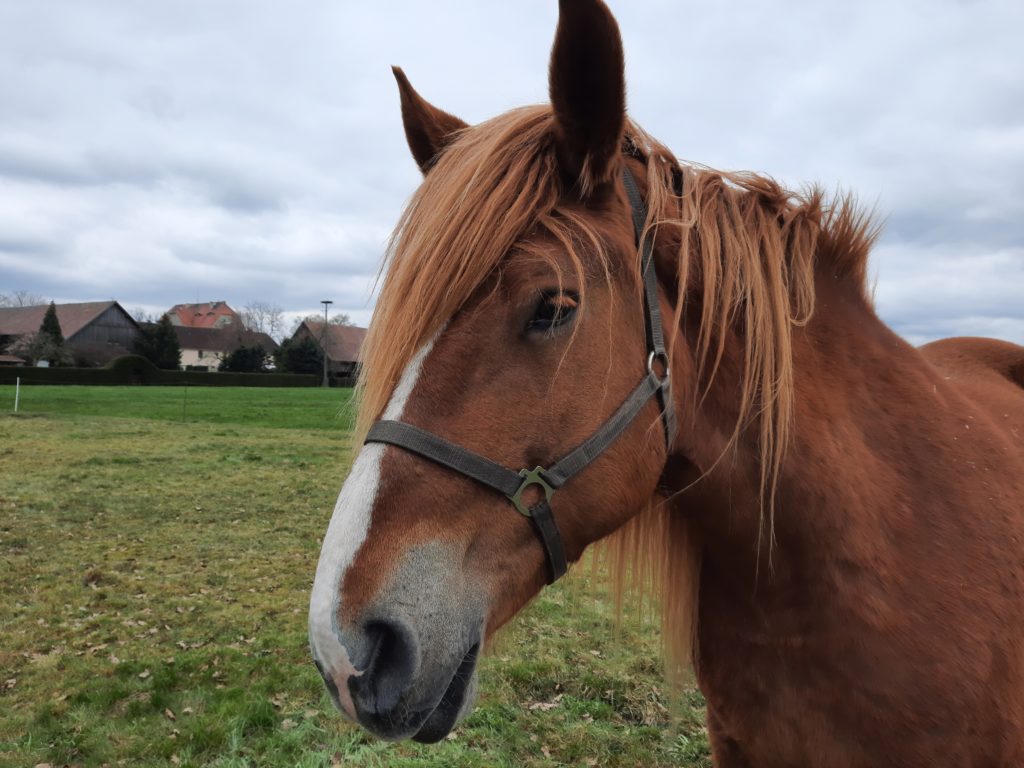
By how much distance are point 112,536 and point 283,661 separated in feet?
15.8

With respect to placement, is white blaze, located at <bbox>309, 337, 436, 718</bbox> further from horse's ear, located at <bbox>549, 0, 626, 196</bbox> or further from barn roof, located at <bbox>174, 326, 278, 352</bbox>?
barn roof, located at <bbox>174, 326, 278, 352</bbox>

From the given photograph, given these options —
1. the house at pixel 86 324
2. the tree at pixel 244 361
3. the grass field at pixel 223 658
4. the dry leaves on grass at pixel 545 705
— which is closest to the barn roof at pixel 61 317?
the house at pixel 86 324

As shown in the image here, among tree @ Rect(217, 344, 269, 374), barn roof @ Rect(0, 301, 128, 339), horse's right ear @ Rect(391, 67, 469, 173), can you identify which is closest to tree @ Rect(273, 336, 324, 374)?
tree @ Rect(217, 344, 269, 374)

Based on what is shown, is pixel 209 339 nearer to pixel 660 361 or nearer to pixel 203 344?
pixel 203 344

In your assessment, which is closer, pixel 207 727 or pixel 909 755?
pixel 909 755

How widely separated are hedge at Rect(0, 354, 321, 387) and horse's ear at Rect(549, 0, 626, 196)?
41118 mm

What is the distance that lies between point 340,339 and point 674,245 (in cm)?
7045

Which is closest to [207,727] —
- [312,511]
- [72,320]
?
[312,511]

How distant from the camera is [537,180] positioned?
67.7 inches

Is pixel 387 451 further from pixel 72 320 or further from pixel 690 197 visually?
pixel 72 320

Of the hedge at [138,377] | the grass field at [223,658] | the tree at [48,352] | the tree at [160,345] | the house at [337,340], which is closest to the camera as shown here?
the grass field at [223,658]

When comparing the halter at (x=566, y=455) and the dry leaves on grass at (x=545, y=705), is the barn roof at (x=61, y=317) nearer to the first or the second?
the dry leaves on grass at (x=545, y=705)

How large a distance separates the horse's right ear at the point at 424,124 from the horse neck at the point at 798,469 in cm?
114

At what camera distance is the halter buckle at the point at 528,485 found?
1528mm
